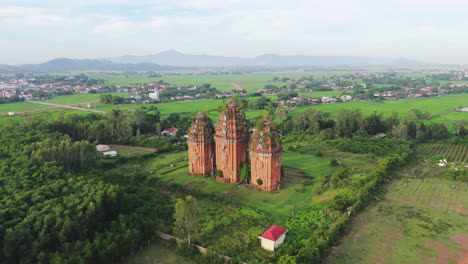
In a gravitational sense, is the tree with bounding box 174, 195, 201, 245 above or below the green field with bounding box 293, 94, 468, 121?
above

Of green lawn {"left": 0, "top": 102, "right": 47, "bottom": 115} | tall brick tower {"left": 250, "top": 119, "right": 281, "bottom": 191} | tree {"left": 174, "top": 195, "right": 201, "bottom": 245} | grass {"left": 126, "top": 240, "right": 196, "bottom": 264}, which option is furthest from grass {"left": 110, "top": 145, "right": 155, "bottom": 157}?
green lawn {"left": 0, "top": 102, "right": 47, "bottom": 115}

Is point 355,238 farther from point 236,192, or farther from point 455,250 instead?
point 236,192

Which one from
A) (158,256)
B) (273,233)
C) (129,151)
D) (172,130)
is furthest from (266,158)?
(172,130)

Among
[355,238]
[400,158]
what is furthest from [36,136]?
[400,158]

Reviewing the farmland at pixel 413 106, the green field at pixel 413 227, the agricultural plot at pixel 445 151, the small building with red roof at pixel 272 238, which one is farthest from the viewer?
the farmland at pixel 413 106

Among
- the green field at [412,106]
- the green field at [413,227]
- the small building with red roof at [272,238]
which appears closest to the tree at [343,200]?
the green field at [413,227]

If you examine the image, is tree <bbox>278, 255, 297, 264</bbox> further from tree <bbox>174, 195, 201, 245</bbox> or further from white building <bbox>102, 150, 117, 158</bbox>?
white building <bbox>102, 150, 117, 158</bbox>

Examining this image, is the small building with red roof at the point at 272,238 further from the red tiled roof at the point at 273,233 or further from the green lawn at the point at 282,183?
the green lawn at the point at 282,183
